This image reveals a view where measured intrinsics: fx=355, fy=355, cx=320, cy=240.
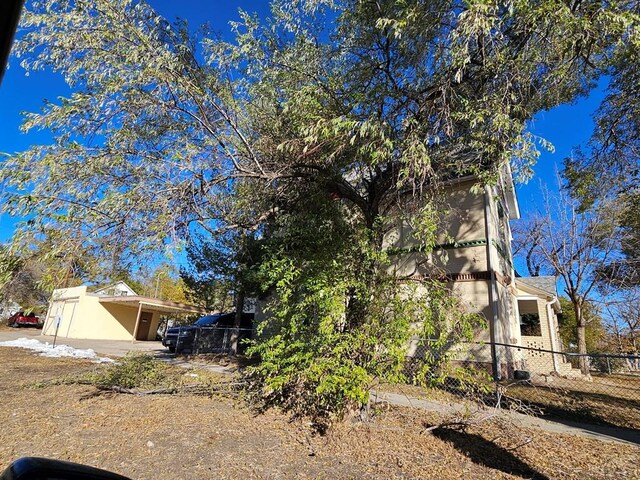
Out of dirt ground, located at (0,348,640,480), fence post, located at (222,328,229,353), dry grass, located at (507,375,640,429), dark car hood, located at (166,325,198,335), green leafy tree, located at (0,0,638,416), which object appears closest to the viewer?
dirt ground, located at (0,348,640,480)

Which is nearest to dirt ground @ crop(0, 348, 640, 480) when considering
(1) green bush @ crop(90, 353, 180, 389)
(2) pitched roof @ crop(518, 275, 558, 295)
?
(1) green bush @ crop(90, 353, 180, 389)

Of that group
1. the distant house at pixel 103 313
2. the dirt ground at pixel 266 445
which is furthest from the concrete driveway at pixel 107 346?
the dirt ground at pixel 266 445

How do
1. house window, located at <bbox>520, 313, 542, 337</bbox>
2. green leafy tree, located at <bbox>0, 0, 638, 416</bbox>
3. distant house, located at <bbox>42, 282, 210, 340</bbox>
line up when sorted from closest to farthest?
1. green leafy tree, located at <bbox>0, 0, 638, 416</bbox>
2. house window, located at <bbox>520, 313, 542, 337</bbox>
3. distant house, located at <bbox>42, 282, 210, 340</bbox>

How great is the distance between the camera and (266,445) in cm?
478

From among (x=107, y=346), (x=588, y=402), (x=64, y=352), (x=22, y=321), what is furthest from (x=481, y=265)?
(x=22, y=321)

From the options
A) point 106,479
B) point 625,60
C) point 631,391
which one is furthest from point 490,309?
point 106,479

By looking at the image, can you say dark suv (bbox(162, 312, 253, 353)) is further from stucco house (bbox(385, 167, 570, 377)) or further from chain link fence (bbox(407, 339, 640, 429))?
chain link fence (bbox(407, 339, 640, 429))

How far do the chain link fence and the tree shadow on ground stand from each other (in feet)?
2.08

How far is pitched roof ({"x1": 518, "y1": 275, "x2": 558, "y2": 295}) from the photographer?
1447 centimetres

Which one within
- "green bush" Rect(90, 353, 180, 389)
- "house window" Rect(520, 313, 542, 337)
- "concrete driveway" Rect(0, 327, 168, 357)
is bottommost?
"concrete driveway" Rect(0, 327, 168, 357)

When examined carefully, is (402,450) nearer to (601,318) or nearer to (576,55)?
(576,55)

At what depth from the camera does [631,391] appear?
1073 centimetres

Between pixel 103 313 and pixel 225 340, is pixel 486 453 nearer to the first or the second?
pixel 225 340

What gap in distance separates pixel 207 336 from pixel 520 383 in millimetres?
11295
